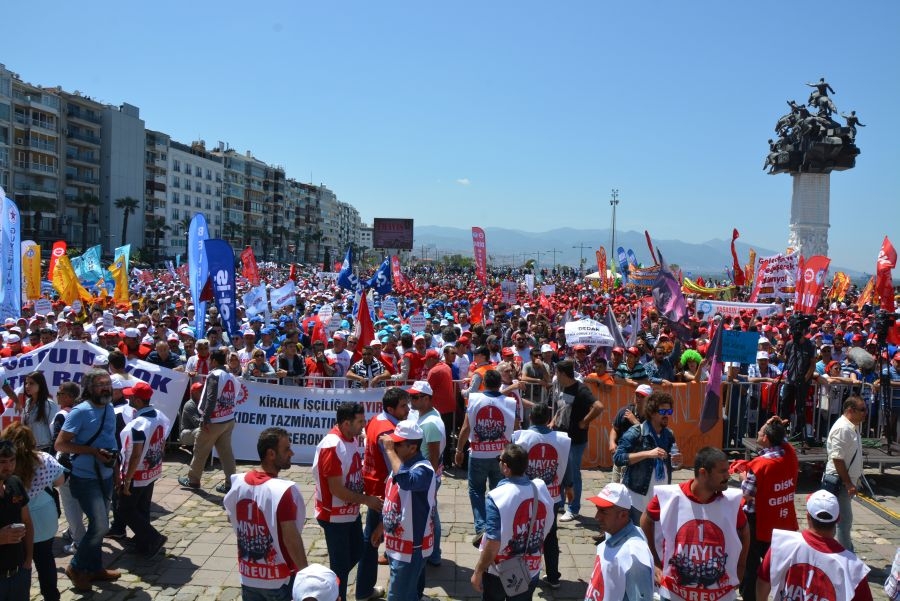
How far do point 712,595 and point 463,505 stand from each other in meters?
4.10

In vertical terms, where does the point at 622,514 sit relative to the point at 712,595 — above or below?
above

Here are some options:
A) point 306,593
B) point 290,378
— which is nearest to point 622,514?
point 306,593

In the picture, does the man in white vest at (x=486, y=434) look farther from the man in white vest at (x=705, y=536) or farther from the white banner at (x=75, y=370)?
the white banner at (x=75, y=370)

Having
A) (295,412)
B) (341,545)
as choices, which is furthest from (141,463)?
(295,412)

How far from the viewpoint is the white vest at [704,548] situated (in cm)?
379

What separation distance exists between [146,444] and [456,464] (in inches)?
113

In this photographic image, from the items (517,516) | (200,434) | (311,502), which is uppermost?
(517,516)

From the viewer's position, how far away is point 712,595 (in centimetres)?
380

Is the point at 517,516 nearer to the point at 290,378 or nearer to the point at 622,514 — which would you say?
the point at 622,514

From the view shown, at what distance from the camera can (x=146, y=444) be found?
592 cm

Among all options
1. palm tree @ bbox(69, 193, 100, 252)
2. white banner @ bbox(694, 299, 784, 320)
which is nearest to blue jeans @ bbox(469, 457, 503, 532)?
white banner @ bbox(694, 299, 784, 320)

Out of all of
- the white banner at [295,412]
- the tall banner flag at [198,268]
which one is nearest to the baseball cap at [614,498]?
the white banner at [295,412]

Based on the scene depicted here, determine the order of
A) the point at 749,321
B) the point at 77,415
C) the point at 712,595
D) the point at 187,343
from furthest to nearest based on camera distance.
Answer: the point at 749,321
the point at 187,343
the point at 77,415
the point at 712,595

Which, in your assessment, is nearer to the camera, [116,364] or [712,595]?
[712,595]
